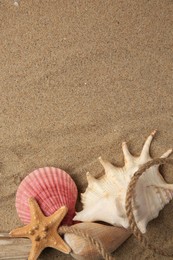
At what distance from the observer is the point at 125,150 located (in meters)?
1.45

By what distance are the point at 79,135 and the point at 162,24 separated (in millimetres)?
549

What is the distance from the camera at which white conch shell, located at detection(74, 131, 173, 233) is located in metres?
1.34

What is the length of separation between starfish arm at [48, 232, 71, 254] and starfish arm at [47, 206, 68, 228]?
4cm

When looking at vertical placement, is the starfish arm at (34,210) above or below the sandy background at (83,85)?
below

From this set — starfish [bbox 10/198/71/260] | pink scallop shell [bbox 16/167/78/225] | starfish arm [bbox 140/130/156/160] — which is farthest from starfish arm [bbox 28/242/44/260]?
starfish arm [bbox 140/130/156/160]

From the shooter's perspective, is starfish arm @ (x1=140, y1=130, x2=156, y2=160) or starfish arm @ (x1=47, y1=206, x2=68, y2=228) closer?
starfish arm @ (x1=47, y1=206, x2=68, y2=228)

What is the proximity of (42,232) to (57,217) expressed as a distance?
70mm

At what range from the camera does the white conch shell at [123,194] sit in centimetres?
134

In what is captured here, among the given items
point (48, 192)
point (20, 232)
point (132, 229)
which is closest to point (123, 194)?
point (132, 229)

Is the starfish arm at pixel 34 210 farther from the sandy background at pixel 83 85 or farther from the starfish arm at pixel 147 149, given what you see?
the starfish arm at pixel 147 149

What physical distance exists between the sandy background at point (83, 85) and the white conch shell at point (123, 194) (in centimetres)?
6

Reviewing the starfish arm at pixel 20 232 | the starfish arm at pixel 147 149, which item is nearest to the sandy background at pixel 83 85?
the starfish arm at pixel 147 149

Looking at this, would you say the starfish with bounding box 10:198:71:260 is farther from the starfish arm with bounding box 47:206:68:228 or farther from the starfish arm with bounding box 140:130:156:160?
the starfish arm with bounding box 140:130:156:160

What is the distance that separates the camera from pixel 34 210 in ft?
4.38
